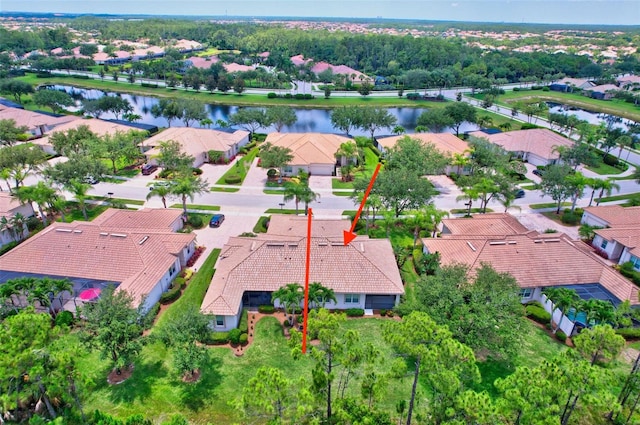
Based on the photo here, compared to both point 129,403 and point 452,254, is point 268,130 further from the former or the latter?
point 129,403

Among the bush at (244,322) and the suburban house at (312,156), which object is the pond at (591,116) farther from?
the bush at (244,322)

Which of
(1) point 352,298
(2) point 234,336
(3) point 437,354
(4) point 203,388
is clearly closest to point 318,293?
(1) point 352,298

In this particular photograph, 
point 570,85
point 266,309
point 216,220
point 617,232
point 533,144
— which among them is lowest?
point 266,309

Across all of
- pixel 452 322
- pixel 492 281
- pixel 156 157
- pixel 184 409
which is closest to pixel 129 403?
pixel 184 409

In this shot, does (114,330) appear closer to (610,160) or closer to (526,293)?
(526,293)

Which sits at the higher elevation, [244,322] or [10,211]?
[10,211]
